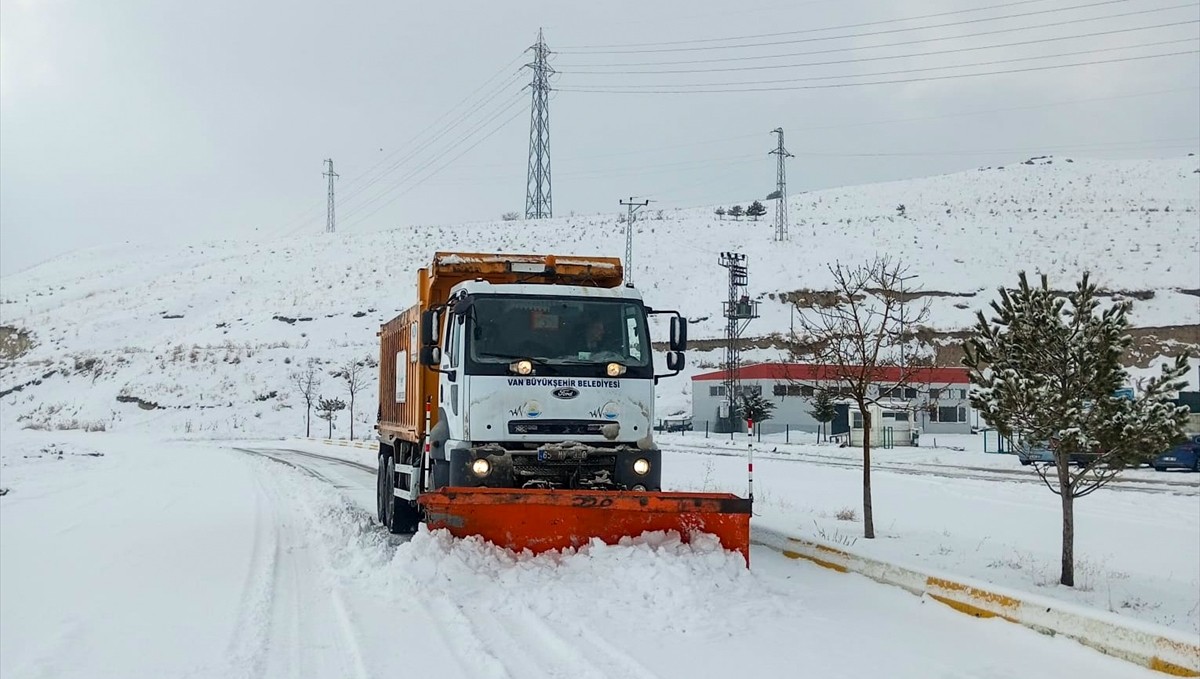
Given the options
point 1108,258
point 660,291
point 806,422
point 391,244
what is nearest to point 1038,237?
point 1108,258

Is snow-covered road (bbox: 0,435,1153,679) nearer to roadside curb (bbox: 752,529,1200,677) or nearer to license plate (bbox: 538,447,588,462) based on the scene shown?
roadside curb (bbox: 752,529,1200,677)

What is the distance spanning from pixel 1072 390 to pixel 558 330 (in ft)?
16.7

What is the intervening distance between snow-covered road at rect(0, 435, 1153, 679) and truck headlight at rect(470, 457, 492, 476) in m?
0.71

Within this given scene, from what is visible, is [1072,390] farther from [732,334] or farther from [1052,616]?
[732,334]

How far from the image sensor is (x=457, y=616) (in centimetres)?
782

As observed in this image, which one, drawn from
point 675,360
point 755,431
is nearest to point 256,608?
point 675,360

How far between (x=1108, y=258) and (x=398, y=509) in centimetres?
7590

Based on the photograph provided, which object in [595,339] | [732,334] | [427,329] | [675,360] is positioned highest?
[732,334]

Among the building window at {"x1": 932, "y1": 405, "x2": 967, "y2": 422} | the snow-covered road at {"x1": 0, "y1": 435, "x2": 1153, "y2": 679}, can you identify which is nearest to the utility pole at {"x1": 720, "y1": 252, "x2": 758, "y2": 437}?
the building window at {"x1": 932, "y1": 405, "x2": 967, "y2": 422}

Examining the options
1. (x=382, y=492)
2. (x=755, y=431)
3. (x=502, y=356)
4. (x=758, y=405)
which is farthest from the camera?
(x=755, y=431)

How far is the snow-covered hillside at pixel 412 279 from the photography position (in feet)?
213

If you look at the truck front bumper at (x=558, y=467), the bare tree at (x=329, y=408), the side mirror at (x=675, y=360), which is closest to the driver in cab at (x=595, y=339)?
the side mirror at (x=675, y=360)

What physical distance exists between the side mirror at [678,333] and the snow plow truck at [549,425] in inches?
1.0

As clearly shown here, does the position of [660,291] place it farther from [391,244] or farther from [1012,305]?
[1012,305]
